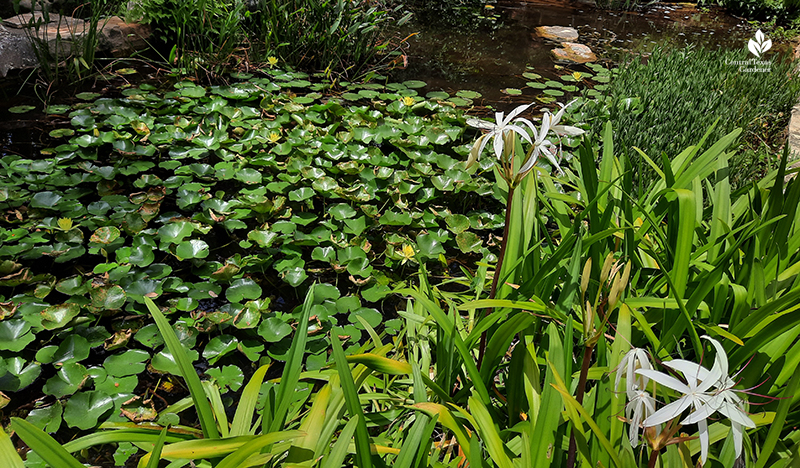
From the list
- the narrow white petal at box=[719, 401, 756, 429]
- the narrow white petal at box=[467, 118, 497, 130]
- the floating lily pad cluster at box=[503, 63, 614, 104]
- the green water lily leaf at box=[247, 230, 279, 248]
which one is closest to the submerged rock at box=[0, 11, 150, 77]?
the green water lily leaf at box=[247, 230, 279, 248]

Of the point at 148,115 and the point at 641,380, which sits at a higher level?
the point at 641,380

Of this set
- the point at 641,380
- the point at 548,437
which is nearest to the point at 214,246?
the point at 548,437

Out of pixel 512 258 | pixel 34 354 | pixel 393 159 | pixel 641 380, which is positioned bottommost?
pixel 34 354

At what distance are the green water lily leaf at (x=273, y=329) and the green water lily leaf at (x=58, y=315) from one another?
67 cm

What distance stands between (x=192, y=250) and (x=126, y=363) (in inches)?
22.6

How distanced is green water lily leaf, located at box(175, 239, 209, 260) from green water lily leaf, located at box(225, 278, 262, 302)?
0.22 metres

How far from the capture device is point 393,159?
2.99 m

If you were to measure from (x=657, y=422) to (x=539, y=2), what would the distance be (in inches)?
349

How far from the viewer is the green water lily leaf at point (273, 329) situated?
6.02 ft

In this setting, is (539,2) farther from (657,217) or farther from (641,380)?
(641,380)

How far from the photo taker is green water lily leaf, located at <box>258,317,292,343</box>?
1835 millimetres

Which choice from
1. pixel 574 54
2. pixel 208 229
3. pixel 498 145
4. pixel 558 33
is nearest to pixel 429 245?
pixel 208 229

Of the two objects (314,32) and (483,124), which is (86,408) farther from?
(314,32)

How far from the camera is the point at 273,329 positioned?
1.86 m
